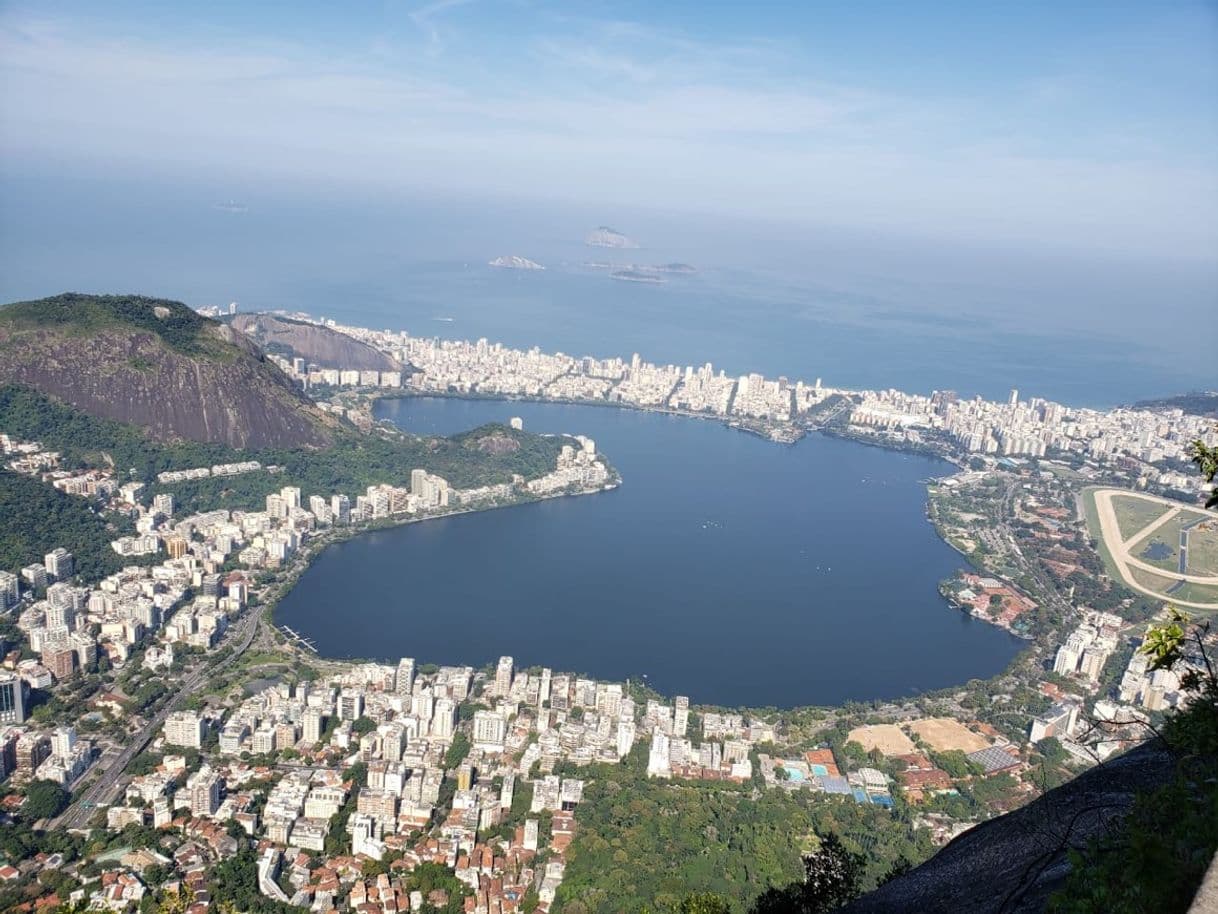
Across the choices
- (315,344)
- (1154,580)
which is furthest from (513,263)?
(1154,580)

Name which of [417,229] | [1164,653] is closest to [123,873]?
[1164,653]

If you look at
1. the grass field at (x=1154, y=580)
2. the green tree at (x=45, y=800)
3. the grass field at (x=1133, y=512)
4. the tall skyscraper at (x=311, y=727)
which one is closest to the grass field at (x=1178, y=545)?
the grass field at (x=1133, y=512)

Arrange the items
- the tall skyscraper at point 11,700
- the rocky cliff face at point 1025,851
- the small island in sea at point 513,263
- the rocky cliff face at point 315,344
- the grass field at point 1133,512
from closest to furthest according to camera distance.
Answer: the rocky cliff face at point 1025,851, the tall skyscraper at point 11,700, the grass field at point 1133,512, the rocky cliff face at point 315,344, the small island in sea at point 513,263

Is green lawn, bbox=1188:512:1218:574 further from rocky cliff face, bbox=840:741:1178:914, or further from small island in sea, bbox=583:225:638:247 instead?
small island in sea, bbox=583:225:638:247

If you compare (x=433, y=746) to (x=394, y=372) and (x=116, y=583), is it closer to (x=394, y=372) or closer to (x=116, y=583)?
(x=116, y=583)

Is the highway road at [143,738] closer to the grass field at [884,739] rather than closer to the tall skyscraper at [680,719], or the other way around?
the tall skyscraper at [680,719]

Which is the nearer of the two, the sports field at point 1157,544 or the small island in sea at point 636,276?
the sports field at point 1157,544

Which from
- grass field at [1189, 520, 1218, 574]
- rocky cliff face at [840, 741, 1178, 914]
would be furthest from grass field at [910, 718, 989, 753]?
grass field at [1189, 520, 1218, 574]
